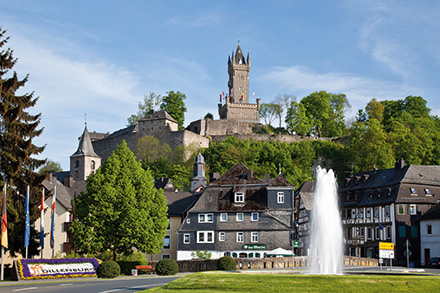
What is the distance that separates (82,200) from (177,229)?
21.1 meters

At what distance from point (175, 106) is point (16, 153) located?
102 meters

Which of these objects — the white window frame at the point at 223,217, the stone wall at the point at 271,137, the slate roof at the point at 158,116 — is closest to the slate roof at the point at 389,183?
the white window frame at the point at 223,217

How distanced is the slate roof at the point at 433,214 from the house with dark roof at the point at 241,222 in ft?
45.6

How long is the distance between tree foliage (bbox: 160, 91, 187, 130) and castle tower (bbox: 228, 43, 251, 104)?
623 inches

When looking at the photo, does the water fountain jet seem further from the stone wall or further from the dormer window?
→ the stone wall

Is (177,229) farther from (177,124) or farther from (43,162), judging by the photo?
(177,124)

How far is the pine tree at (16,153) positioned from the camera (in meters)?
42.5

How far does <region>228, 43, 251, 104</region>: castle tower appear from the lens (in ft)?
516

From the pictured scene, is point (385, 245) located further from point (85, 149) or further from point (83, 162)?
point (85, 149)

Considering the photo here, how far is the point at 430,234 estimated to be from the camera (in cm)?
6244

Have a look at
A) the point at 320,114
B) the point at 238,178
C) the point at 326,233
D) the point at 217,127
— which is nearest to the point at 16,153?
the point at 326,233

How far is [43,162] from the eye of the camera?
4444cm

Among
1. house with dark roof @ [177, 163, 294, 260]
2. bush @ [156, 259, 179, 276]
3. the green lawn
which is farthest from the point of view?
house with dark roof @ [177, 163, 294, 260]

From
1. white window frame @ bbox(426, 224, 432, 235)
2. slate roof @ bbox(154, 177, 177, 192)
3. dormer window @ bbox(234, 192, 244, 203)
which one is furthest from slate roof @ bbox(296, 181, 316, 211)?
slate roof @ bbox(154, 177, 177, 192)
